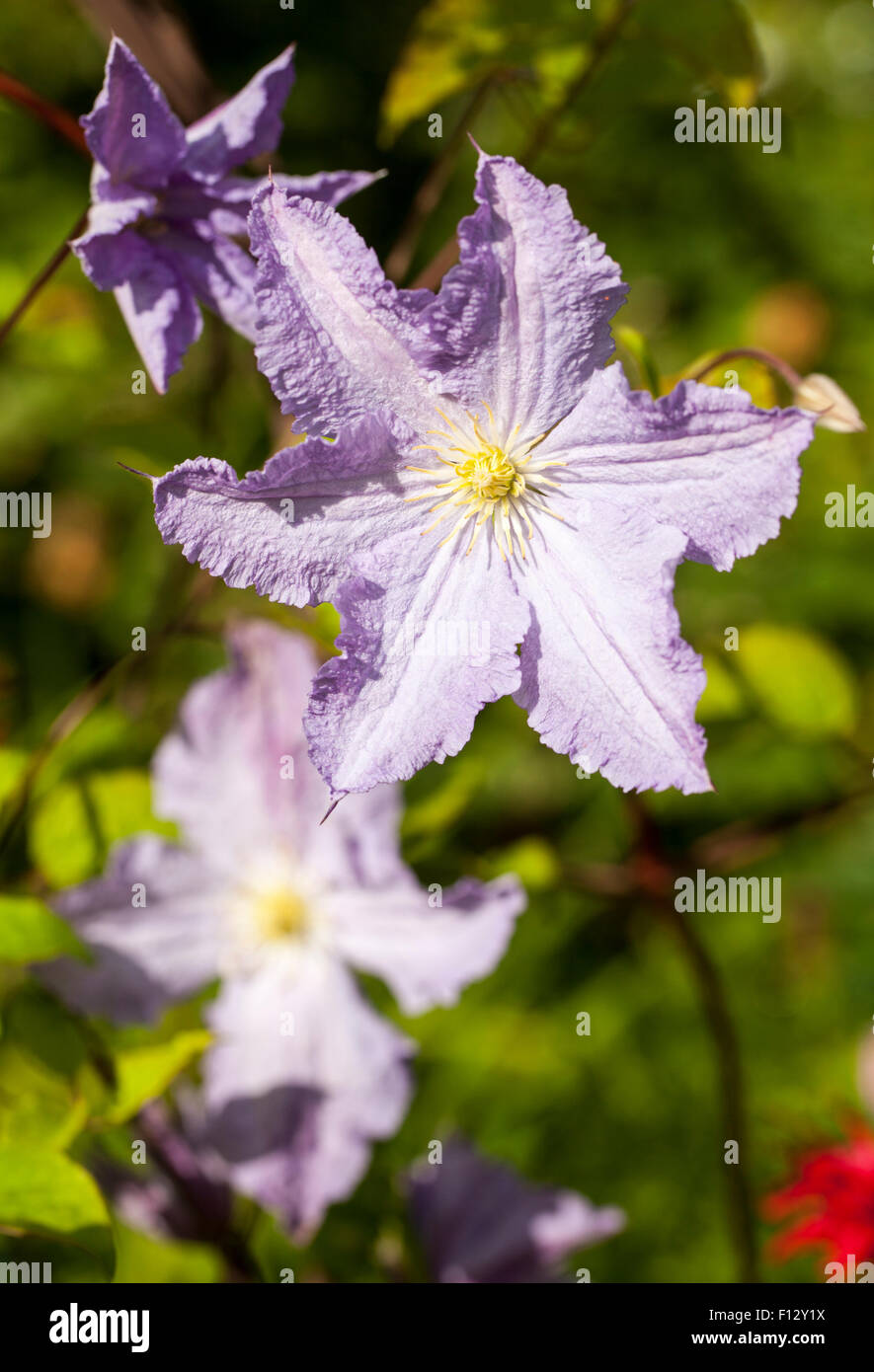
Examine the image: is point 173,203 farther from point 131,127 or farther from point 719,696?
point 719,696

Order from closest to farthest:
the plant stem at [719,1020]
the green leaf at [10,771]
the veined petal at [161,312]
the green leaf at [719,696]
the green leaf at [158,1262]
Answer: the veined petal at [161,312] < the green leaf at [10,771] < the green leaf at [719,696] < the plant stem at [719,1020] < the green leaf at [158,1262]

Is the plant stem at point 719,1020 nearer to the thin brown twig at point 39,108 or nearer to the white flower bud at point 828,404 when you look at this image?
the white flower bud at point 828,404

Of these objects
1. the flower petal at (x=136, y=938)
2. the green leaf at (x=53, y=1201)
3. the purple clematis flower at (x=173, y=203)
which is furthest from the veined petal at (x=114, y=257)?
the green leaf at (x=53, y=1201)

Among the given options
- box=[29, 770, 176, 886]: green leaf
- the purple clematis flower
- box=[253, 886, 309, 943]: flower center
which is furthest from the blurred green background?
the purple clematis flower

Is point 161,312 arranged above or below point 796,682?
above

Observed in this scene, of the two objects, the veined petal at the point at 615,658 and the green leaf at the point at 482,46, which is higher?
the green leaf at the point at 482,46

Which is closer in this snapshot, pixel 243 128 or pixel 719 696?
pixel 243 128

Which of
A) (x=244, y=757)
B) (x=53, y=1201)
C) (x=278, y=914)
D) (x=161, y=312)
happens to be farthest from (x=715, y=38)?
(x=53, y=1201)
